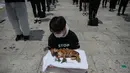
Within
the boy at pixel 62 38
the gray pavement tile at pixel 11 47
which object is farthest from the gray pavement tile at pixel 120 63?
the gray pavement tile at pixel 11 47

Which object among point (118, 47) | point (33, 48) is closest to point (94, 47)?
point (118, 47)

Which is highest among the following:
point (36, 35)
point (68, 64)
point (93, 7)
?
point (93, 7)

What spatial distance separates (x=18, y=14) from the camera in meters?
3.65

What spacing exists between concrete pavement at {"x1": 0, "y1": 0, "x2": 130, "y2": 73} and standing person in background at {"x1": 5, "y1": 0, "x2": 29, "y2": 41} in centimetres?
31

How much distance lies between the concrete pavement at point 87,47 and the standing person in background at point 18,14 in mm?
306

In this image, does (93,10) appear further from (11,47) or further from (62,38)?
(62,38)

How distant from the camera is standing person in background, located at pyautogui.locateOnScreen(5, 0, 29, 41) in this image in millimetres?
3507

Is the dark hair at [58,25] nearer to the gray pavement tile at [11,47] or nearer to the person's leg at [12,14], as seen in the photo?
the gray pavement tile at [11,47]

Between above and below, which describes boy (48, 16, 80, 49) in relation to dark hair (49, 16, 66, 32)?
below

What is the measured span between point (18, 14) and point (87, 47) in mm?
2120

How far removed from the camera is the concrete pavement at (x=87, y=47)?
116 inches

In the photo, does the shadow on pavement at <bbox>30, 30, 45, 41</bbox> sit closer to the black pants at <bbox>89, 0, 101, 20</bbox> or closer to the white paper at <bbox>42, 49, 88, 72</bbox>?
the black pants at <bbox>89, 0, 101, 20</bbox>

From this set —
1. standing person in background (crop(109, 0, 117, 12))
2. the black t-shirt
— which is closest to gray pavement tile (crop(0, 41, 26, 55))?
the black t-shirt

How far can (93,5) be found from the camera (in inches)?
198
